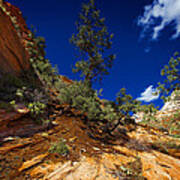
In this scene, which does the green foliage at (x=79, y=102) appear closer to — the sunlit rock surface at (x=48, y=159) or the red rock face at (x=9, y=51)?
the sunlit rock surface at (x=48, y=159)

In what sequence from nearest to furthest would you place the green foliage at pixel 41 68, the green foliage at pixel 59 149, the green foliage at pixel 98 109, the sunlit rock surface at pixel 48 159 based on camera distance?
the sunlit rock surface at pixel 48 159
the green foliage at pixel 59 149
the green foliage at pixel 98 109
the green foliage at pixel 41 68

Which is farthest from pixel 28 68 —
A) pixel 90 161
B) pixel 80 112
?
pixel 90 161

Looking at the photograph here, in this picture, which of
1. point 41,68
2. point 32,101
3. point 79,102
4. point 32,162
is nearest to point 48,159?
point 32,162

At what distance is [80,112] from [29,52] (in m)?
10.7

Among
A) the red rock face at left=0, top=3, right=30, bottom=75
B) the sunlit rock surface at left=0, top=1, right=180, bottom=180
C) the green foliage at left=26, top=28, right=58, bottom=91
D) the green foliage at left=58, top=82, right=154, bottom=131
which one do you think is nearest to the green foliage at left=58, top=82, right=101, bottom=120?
the green foliage at left=58, top=82, right=154, bottom=131

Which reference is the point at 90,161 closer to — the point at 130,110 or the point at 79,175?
the point at 79,175

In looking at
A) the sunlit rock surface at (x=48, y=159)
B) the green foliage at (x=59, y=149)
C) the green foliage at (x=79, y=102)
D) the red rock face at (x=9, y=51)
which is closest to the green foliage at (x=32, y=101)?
the sunlit rock surface at (x=48, y=159)

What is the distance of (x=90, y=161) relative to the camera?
17.2ft

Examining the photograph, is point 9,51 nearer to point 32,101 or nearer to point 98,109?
point 32,101

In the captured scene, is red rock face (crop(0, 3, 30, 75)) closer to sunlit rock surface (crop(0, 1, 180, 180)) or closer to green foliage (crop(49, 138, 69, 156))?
sunlit rock surface (crop(0, 1, 180, 180))

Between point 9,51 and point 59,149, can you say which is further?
point 9,51

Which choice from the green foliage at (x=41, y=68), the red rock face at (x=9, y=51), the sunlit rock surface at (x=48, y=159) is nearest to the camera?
the sunlit rock surface at (x=48, y=159)

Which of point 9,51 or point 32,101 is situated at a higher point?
point 9,51

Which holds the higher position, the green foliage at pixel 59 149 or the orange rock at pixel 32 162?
the green foliage at pixel 59 149
